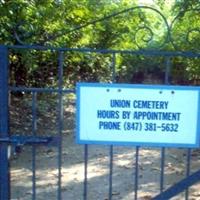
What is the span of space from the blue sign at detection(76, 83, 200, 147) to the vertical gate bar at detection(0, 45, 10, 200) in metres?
0.50

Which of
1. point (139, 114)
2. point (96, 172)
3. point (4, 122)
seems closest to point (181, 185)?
point (139, 114)

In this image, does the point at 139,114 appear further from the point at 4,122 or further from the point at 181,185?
the point at 4,122

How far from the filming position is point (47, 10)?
6.28 meters

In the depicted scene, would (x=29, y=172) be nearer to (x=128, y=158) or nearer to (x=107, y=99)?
(x=128, y=158)

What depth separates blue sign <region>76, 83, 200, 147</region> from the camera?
3201 mm

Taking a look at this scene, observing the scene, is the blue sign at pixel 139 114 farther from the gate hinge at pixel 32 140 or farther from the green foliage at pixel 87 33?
the green foliage at pixel 87 33

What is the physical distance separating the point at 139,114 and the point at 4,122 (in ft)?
2.95

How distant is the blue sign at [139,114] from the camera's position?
10.5ft

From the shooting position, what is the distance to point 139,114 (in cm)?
321

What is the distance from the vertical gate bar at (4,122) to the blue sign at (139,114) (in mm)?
497

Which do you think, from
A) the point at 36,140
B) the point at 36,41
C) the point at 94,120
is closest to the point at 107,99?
the point at 94,120

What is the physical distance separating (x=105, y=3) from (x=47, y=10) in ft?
10.7

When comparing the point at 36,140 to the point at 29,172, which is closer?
the point at 36,140

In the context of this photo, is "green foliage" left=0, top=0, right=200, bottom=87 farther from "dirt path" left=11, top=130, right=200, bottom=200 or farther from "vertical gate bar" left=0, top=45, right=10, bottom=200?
"dirt path" left=11, top=130, right=200, bottom=200
